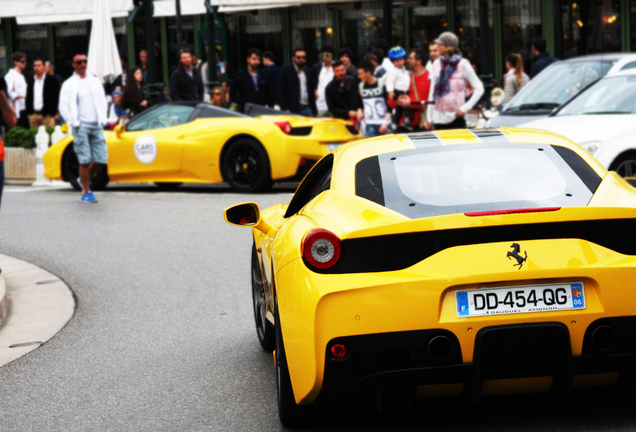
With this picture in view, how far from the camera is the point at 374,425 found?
463 cm

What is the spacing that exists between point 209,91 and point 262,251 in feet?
51.9

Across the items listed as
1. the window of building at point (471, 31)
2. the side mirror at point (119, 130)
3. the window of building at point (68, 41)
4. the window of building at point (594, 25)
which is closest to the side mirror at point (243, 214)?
the side mirror at point (119, 130)

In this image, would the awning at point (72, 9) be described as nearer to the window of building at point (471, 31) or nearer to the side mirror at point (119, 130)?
the window of building at point (471, 31)

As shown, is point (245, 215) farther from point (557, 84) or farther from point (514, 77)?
point (514, 77)

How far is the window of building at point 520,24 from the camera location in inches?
947

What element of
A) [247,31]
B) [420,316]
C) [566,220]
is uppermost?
[247,31]

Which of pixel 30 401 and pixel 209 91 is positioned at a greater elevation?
pixel 209 91

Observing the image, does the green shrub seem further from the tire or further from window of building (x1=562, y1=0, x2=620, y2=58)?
window of building (x1=562, y1=0, x2=620, y2=58)

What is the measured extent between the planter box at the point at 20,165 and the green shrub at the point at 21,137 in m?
0.12

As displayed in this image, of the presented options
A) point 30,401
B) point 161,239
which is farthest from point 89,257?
point 30,401

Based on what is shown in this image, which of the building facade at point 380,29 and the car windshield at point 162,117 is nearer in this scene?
the car windshield at point 162,117

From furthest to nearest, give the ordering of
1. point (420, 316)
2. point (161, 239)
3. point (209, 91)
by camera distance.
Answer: point (209, 91), point (161, 239), point (420, 316)

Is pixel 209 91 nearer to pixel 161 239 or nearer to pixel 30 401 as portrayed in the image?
pixel 161 239

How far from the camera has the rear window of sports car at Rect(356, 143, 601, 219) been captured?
14.5ft
